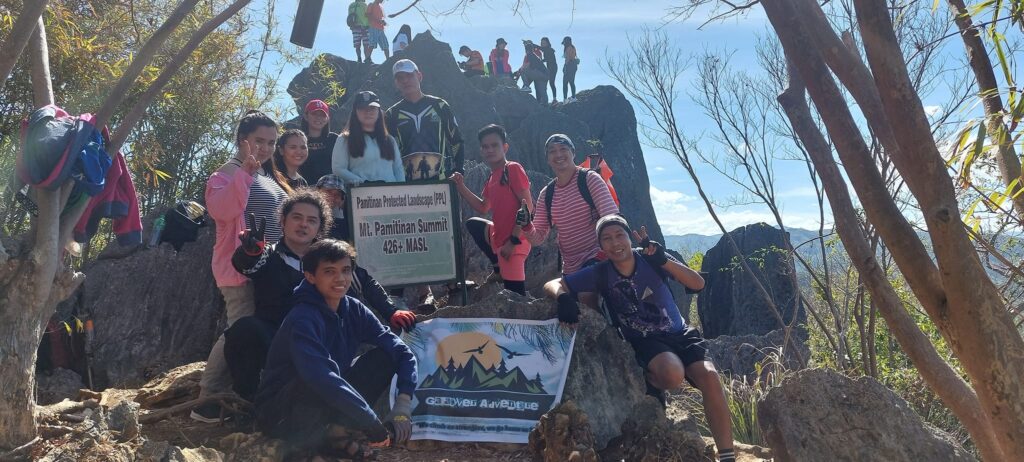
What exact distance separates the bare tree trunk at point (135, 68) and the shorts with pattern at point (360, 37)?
43.8 ft

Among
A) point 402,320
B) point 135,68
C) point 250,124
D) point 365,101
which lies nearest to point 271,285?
point 402,320

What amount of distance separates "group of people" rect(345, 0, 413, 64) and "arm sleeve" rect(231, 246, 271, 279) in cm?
1001

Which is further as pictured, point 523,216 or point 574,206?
point 523,216

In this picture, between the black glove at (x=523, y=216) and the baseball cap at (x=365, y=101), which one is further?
the baseball cap at (x=365, y=101)

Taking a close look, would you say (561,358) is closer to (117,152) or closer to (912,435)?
(912,435)

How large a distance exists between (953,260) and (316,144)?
16.5 ft

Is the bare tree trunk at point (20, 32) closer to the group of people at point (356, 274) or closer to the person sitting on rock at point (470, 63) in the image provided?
the group of people at point (356, 274)

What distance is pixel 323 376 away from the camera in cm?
371

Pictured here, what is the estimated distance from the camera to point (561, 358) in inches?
195

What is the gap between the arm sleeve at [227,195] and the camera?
15.7ft

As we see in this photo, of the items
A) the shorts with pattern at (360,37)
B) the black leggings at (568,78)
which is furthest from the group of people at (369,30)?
the black leggings at (568,78)

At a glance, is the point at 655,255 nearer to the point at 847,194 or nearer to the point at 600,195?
the point at 600,195

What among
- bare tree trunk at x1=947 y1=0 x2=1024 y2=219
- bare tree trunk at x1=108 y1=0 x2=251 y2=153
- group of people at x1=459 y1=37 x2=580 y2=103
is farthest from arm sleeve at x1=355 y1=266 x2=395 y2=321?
group of people at x1=459 y1=37 x2=580 y2=103

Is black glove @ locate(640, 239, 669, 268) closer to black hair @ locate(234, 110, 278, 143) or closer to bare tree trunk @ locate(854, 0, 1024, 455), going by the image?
bare tree trunk @ locate(854, 0, 1024, 455)
